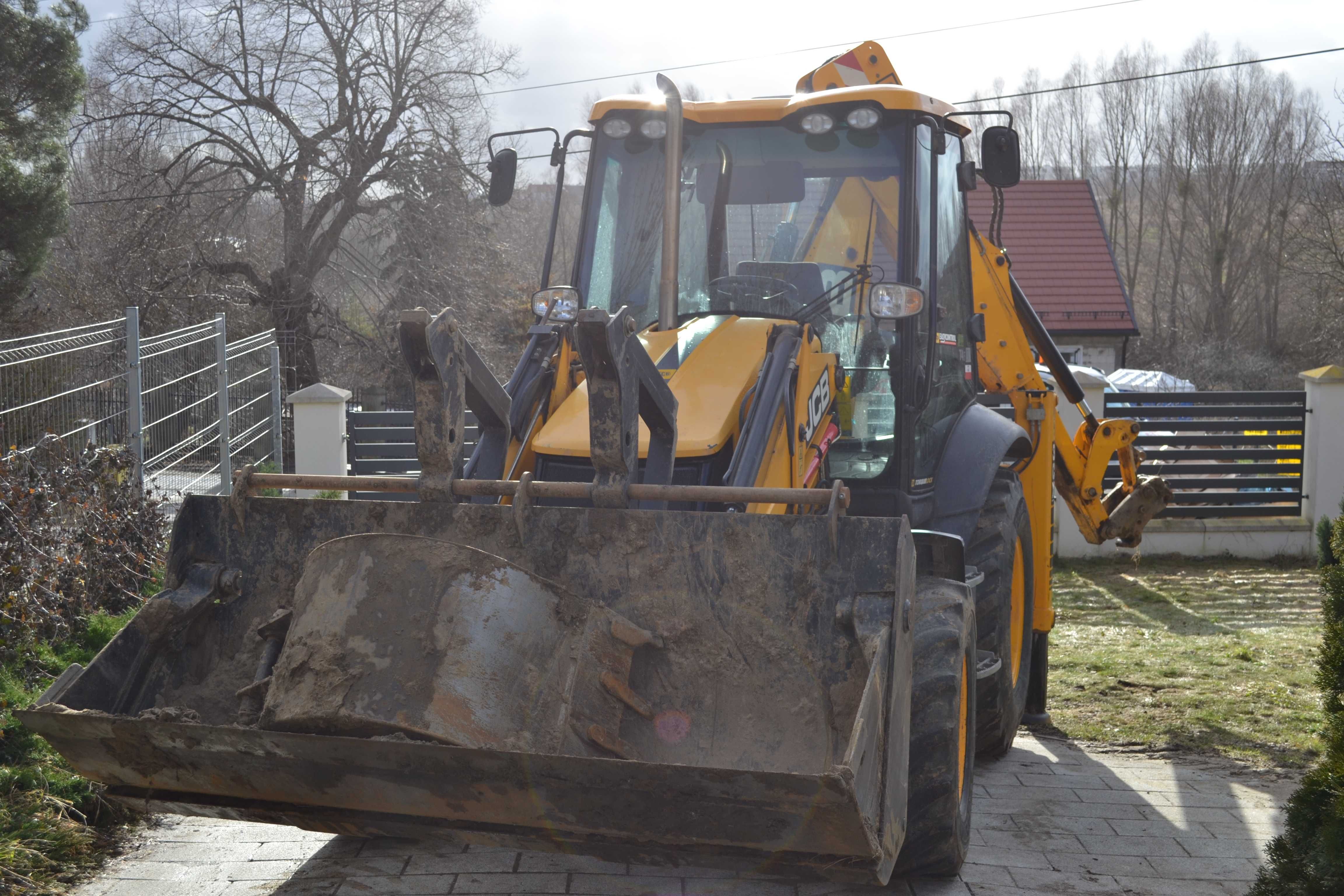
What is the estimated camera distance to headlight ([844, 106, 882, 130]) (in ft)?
15.4

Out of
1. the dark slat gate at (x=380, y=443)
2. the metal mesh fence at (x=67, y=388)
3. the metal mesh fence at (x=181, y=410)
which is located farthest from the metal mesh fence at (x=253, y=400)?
the metal mesh fence at (x=67, y=388)

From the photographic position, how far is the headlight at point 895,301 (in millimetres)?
4555

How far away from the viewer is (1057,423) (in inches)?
262

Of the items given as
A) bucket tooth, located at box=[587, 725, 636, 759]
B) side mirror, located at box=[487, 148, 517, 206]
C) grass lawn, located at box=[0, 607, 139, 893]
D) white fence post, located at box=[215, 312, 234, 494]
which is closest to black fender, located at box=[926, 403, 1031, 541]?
bucket tooth, located at box=[587, 725, 636, 759]

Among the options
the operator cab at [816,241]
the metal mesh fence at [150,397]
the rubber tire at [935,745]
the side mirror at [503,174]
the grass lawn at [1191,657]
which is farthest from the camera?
the metal mesh fence at [150,397]

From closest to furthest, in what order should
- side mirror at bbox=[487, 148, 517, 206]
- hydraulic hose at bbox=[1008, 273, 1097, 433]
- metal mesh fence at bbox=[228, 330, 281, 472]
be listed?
side mirror at bbox=[487, 148, 517, 206] → hydraulic hose at bbox=[1008, 273, 1097, 433] → metal mesh fence at bbox=[228, 330, 281, 472]

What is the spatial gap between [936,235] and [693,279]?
1.03 metres

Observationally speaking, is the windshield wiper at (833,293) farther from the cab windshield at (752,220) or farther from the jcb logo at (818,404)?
the jcb logo at (818,404)

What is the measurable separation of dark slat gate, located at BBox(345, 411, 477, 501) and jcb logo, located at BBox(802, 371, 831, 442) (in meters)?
8.19

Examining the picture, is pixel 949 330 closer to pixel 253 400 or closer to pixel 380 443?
pixel 253 400

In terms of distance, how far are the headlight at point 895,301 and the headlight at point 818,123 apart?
→ 2.29ft

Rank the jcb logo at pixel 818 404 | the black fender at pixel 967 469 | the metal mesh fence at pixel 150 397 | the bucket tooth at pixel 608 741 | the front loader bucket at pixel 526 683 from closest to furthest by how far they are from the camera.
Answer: the front loader bucket at pixel 526 683 → the bucket tooth at pixel 608 741 → the jcb logo at pixel 818 404 → the black fender at pixel 967 469 → the metal mesh fence at pixel 150 397

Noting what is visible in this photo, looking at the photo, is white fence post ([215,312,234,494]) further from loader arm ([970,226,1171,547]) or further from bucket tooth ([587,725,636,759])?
bucket tooth ([587,725,636,759])

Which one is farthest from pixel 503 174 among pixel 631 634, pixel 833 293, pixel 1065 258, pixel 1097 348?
pixel 1097 348
